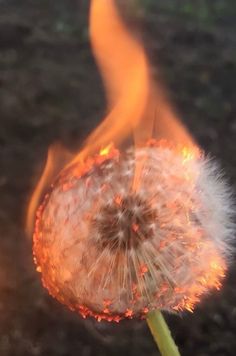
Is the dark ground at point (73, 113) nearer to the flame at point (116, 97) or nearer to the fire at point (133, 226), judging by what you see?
the flame at point (116, 97)

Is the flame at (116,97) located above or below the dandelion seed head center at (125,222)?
above

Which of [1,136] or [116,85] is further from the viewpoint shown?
[1,136]

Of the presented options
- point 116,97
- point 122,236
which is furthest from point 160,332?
point 116,97

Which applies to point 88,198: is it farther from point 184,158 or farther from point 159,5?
point 159,5

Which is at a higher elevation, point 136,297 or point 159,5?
point 159,5

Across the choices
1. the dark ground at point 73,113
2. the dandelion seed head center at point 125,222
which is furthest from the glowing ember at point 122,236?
the dark ground at point 73,113

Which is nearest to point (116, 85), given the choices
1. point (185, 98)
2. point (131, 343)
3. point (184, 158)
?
point (184, 158)

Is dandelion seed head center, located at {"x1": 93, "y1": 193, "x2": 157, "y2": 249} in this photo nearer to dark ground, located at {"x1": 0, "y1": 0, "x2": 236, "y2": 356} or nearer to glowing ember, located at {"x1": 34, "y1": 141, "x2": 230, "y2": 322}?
glowing ember, located at {"x1": 34, "y1": 141, "x2": 230, "y2": 322}
